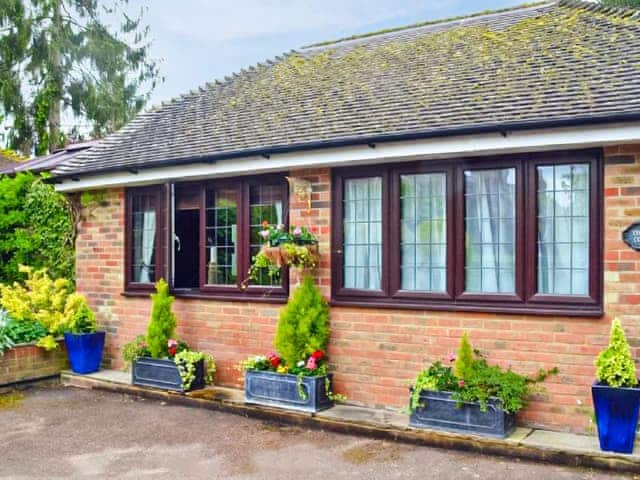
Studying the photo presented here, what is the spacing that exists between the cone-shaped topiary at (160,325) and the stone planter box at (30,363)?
73.9 inches

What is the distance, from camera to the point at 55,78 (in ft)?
78.4

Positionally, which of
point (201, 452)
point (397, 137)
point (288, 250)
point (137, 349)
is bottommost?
point (201, 452)

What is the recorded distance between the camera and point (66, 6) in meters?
24.7

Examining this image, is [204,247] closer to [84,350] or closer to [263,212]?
[263,212]

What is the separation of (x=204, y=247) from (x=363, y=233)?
7.69ft

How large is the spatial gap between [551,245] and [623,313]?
0.89 m

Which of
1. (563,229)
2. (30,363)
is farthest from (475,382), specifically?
(30,363)

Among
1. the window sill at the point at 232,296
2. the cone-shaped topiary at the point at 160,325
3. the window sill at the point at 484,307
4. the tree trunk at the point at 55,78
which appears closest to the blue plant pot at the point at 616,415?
the window sill at the point at 484,307

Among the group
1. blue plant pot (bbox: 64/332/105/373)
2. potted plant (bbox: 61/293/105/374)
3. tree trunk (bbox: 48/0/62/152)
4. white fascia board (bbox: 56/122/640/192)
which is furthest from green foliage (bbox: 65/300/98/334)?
tree trunk (bbox: 48/0/62/152)

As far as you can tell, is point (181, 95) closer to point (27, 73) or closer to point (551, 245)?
point (551, 245)

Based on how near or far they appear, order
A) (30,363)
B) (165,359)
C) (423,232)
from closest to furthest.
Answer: (423,232) → (165,359) → (30,363)

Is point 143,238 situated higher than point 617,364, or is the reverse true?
point 143,238

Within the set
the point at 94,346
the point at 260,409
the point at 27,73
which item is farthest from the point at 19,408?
the point at 27,73

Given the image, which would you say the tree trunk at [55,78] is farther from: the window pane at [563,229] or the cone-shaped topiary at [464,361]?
the window pane at [563,229]
